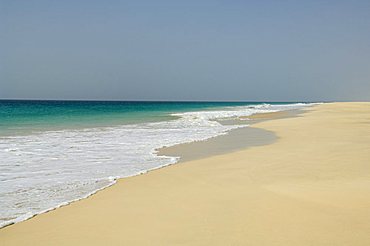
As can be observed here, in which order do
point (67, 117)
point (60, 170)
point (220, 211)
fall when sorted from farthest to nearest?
point (67, 117)
point (60, 170)
point (220, 211)

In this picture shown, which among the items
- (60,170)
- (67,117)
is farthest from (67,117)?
(60,170)

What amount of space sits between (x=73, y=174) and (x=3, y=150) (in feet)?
15.5

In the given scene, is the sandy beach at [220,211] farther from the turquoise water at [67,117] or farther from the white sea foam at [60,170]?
the turquoise water at [67,117]

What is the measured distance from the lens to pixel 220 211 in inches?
185

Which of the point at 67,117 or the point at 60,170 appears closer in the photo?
the point at 60,170

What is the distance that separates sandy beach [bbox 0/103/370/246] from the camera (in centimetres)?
383

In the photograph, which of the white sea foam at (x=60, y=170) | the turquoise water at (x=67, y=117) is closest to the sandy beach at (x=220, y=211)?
the white sea foam at (x=60, y=170)

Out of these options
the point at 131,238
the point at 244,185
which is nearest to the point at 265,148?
the point at 244,185

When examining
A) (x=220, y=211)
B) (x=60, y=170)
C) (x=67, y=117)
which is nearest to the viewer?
(x=220, y=211)

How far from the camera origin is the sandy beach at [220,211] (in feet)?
12.6

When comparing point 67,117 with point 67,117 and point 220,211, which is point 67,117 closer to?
point 67,117

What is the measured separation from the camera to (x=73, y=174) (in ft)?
24.2

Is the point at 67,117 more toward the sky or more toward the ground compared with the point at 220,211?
more toward the ground

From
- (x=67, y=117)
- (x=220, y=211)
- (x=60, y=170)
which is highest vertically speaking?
(x=220, y=211)
